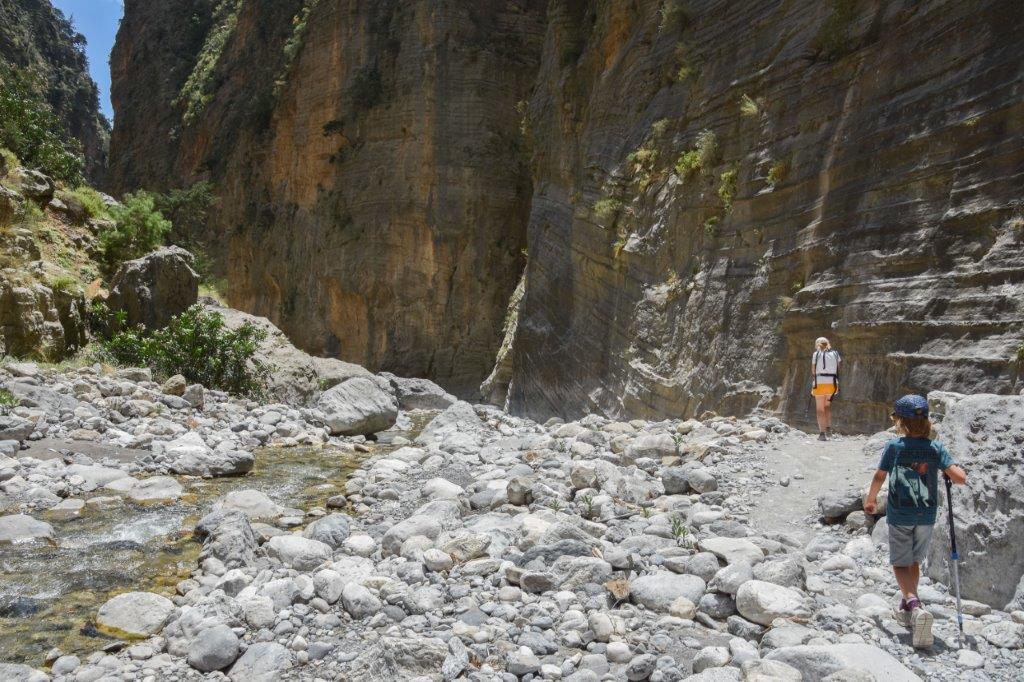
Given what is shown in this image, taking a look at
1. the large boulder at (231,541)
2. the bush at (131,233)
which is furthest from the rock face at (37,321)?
the large boulder at (231,541)

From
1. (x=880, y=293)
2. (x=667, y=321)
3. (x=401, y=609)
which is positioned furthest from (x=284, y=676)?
(x=667, y=321)

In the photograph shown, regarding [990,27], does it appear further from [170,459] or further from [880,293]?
[170,459]

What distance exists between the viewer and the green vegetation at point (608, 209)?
43.8ft

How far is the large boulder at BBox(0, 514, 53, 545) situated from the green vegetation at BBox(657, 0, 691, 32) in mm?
11500

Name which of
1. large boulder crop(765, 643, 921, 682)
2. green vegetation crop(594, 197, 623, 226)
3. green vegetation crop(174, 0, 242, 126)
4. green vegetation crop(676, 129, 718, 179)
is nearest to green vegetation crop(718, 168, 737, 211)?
green vegetation crop(676, 129, 718, 179)

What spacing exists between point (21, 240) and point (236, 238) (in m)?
22.7

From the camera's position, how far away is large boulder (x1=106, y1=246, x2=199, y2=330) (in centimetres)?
1379

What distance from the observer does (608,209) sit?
13406 millimetres

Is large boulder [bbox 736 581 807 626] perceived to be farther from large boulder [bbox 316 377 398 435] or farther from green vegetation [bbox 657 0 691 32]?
green vegetation [bbox 657 0 691 32]

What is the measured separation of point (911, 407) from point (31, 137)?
16062mm

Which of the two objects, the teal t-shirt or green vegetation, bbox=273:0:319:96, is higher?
A: green vegetation, bbox=273:0:319:96

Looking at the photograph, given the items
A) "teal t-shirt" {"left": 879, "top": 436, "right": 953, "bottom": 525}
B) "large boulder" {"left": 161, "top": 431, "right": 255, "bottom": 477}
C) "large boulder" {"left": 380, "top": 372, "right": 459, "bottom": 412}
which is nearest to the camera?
"teal t-shirt" {"left": 879, "top": 436, "right": 953, "bottom": 525}

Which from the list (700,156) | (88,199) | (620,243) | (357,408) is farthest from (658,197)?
(88,199)

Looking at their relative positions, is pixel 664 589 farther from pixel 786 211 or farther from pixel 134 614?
pixel 786 211
